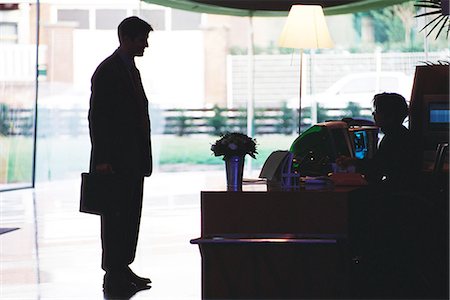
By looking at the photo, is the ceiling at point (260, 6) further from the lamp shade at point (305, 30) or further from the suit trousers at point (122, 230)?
the suit trousers at point (122, 230)

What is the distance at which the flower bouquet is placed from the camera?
15.9 feet

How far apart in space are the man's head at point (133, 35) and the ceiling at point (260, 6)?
9511 millimetres

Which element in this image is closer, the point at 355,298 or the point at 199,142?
the point at 355,298

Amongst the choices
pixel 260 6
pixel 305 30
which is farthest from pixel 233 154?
pixel 260 6

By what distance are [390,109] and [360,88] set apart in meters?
12.3

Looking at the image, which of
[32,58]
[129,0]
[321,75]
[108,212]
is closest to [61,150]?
[32,58]

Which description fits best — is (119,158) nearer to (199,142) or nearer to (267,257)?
(267,257)

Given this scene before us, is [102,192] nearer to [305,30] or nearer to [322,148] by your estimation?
[322,148]

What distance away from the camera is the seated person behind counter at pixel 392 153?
15.0 ft

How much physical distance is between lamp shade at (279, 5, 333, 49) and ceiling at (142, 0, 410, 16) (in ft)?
27.0

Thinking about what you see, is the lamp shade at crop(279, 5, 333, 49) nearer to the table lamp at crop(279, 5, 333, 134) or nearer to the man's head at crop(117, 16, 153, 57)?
the table lamp at crop(279, 5, 333, 134)

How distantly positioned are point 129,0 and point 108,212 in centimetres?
1011

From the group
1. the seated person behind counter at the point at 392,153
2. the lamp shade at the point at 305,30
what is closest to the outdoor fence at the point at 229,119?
the lamp shade at the point at 305,30

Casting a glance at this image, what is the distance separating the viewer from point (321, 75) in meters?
16.6
